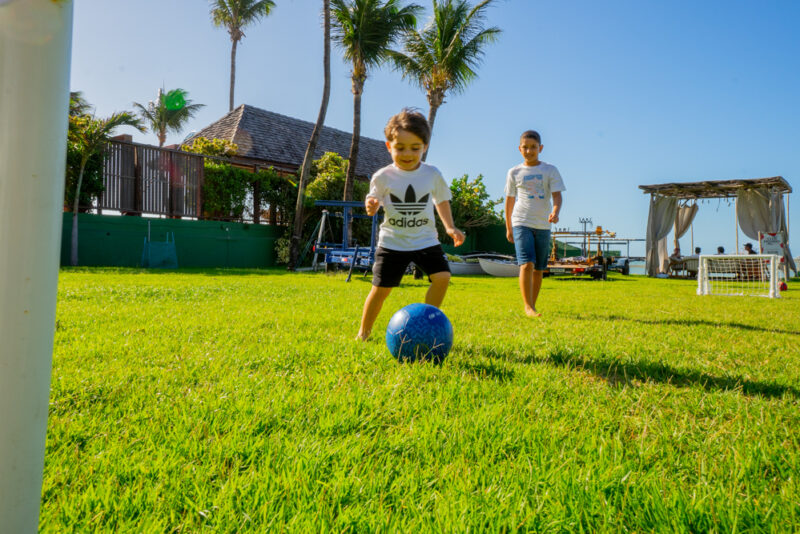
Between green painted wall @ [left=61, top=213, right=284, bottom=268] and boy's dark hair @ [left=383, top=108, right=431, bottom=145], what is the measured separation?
43.9 ft

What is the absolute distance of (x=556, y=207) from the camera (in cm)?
538

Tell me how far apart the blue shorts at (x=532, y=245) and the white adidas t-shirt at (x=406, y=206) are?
2036mm

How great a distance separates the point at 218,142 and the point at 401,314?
1836 cm

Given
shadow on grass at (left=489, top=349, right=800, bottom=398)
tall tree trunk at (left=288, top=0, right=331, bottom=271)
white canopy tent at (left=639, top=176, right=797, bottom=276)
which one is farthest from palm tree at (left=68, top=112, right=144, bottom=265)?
white canopy tent at (left=639, top=176, right=797, bottom=276)

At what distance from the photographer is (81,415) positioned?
175cm

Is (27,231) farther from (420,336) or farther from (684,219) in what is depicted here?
(684,219)

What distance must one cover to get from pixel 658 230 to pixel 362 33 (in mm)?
15877

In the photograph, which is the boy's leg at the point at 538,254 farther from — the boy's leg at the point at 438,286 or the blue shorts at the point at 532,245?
the boy's leg at the point at 438,286

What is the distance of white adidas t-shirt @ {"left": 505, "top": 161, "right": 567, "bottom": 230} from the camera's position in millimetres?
5438

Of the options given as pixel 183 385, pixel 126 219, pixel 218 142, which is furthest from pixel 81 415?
pixel 218 142

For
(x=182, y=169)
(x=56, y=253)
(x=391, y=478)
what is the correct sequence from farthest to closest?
(x=182, y=169), (x=391, y=478), (x=56, y=253)

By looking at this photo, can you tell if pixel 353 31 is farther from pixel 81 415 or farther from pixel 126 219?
pixel 81 415

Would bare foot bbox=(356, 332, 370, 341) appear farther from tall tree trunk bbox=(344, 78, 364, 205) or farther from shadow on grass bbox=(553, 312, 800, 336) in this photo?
tall tree trunk bbox=(344, 78, 364, 205)

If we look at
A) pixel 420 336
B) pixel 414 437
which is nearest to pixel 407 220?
pixel 420 336
